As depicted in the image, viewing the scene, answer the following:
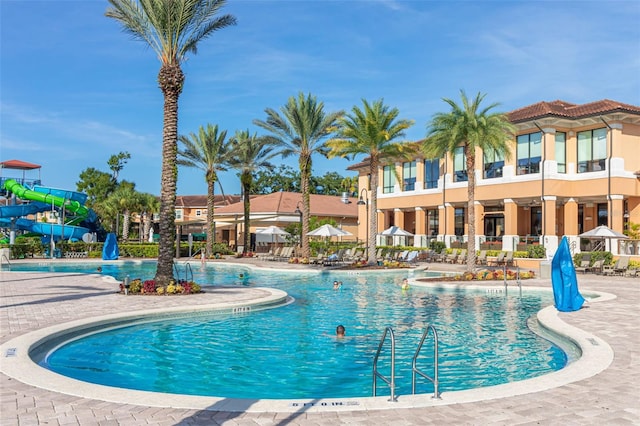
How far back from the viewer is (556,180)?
3609 cm

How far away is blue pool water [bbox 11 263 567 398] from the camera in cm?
890

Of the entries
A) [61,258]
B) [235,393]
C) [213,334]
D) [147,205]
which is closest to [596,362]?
[235,393]

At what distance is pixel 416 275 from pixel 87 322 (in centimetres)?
2025

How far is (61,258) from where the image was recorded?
3700 cm

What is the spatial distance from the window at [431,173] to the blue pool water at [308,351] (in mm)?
29088

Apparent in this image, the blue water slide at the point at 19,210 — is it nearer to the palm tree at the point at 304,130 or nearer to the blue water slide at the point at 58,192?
the blue water slide at the point at 58,192

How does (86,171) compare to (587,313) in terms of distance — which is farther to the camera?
(86,171)

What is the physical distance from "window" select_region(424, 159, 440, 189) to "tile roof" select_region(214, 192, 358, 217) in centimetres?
1410

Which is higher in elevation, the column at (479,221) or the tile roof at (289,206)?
the tile roof at (289,206)

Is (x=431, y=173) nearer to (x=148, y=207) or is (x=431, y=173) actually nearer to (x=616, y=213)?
(x=616, y=213)

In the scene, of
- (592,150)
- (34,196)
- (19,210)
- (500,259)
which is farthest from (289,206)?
(592,150)

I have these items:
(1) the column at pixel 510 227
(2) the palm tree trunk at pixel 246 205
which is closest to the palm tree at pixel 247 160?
(2) the palm tree trunk at pixel 246 205

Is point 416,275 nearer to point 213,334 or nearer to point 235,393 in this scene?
point 213,334

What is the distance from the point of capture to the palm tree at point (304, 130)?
36.6 meters
